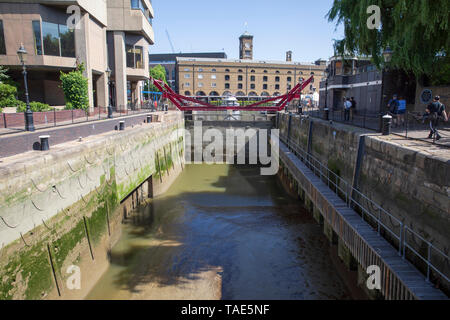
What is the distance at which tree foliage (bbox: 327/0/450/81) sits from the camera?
1019 centimetres

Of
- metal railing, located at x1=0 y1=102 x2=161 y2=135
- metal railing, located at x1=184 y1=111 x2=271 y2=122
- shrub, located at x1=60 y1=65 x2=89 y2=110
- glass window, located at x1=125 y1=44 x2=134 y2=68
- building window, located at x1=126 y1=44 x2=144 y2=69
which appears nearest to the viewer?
metal railing, located at x1=0 y1=102 x2=161 y2=135

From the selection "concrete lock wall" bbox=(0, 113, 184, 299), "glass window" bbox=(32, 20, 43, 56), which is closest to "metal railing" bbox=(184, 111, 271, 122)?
"glass window" bbox=(32, 20, 43, 56)

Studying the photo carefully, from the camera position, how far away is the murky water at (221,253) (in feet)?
33.1

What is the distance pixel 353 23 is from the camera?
13.6 m

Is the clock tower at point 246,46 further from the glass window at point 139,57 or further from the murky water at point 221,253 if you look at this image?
the murky water at point 221,253

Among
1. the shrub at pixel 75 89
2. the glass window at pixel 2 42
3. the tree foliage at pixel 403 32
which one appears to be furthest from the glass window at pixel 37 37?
the tree foliage at pixel 403 32

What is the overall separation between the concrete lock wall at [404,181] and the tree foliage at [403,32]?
3498mm

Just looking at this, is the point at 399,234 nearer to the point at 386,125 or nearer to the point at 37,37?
the point at 386,125

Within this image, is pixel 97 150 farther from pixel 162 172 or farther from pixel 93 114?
pixel 93 114

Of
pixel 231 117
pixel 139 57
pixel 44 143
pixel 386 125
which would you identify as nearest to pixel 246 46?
pixel 139 57

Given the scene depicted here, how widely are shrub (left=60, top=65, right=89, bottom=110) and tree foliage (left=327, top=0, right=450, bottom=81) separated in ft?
56.6

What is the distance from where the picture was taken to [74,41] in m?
26.7

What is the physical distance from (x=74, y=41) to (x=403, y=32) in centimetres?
2352

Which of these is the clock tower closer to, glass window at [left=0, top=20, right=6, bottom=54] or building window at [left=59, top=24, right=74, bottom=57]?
building window at [left=59, top=24, right=74, bottom=57]
